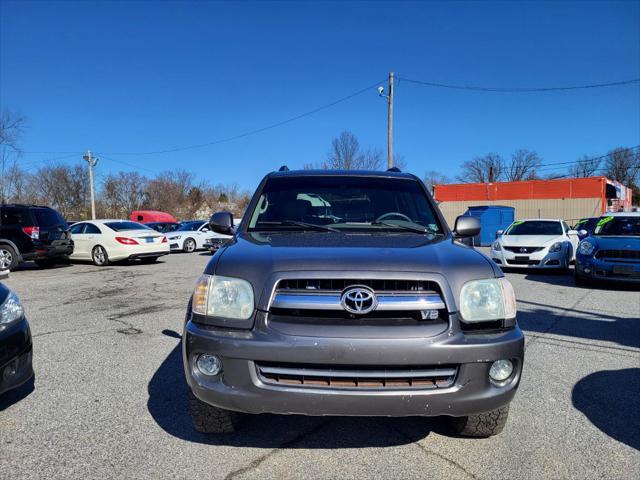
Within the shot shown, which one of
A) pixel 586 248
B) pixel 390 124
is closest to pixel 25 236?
pixel 586 248

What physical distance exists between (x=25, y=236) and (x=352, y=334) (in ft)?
41.2

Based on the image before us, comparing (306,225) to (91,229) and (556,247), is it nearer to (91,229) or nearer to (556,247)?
(556,247)

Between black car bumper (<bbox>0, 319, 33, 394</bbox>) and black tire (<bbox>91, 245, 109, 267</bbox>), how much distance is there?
11141 mm

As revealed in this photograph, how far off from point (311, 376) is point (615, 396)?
109 inches

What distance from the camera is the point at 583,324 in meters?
6.07

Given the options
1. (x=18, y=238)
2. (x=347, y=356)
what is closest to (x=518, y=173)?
(x=18, y=238)

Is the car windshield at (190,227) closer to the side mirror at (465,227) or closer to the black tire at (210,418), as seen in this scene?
the side mirror at (465,227)

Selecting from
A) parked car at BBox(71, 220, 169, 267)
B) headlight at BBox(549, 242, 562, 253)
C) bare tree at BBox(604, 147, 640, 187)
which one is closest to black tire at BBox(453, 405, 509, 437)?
headlight at BBox(549, 242, 562, 253)

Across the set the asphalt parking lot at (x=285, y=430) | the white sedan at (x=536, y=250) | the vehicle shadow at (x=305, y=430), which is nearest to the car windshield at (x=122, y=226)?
the asphalt parking lot at (x=285, y=430)

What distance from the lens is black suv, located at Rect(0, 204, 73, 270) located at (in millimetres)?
11789

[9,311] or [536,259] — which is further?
[536,259]

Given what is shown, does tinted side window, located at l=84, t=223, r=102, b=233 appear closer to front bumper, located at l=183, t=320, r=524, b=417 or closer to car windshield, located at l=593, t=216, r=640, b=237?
front bumper, located at l=183, t=320, r=524, b=417

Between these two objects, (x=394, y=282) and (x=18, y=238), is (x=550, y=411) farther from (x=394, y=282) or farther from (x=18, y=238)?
(x=18, y=238)

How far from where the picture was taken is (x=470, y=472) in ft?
8.24
